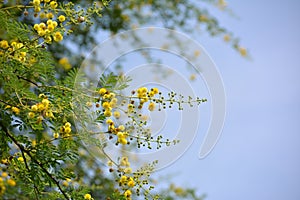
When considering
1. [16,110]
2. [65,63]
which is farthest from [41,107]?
[65,63]

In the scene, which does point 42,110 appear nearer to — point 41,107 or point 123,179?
point 41,107

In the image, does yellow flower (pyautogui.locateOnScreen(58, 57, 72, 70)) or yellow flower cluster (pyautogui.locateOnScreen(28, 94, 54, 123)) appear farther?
yellow flower (pyautogui.locateOnScreen(58, 57, 72, 70))

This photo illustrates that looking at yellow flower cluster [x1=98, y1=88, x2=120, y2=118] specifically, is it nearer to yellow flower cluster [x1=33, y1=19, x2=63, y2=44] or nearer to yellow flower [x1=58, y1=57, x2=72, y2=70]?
yellow flower cluster [x1=33, y1=19, x2=63, y2=44]

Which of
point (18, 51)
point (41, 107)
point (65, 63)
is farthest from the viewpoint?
point (65, 63)

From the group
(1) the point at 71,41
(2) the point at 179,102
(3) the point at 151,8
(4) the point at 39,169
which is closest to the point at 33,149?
(4) the point at 39,169

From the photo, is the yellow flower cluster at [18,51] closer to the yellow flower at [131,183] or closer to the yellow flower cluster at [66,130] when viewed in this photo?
the yellow flower cluster at [66,130]

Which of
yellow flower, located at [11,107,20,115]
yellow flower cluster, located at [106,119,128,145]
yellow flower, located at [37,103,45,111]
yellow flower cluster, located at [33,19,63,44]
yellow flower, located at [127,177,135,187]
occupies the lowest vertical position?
yellow flower, located at [127,177,135,187]

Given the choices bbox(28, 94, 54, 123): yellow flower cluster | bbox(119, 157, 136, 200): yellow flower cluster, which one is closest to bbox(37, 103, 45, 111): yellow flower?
bbox(28, 94, 54, 123): yellow flower cluster

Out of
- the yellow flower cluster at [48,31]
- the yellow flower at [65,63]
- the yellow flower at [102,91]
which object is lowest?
the yellow flower at [102,91]

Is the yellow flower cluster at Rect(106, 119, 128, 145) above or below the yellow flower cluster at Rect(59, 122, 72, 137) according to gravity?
below

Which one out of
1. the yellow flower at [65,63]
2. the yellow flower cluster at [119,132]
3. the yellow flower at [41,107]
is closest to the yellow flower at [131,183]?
the yellow flower cluster at [119,132]

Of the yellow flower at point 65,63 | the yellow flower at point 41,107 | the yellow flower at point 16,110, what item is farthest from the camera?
the yellow flower at point 65,63

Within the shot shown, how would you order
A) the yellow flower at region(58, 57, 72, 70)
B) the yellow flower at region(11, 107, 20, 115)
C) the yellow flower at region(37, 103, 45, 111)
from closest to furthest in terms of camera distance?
1. the yellow flower at region(37, 103, 45, 111)
2. the yellow flower at region(11, 107, 20, 115)
3. the yellow flower at region(58, 57, 72, 70)

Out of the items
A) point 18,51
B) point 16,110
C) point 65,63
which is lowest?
point 16,110
